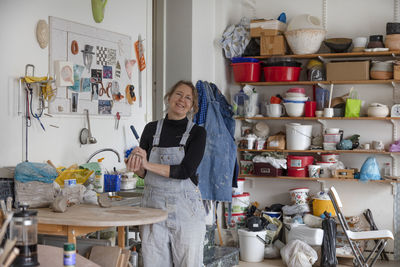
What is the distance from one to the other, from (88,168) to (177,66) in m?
1.90

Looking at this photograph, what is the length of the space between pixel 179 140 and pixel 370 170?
10.7 ft

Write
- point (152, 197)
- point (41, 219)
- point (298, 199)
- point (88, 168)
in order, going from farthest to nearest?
point (298, 199) → point (88, 168) → point (152, 197) → point (41, 219)

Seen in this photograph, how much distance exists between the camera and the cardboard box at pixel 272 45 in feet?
20.4

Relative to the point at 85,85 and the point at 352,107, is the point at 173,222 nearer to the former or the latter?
the point at 85,85

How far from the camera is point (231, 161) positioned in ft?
18.8

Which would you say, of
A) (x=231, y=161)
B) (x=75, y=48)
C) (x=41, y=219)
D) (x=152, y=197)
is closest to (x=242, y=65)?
(x=231, y=161)

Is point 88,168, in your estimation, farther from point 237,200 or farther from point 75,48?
point 237,200

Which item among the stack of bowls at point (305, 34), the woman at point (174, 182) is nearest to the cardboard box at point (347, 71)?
the stack of bowls at point (305, 34)

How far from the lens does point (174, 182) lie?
3252 millimetres

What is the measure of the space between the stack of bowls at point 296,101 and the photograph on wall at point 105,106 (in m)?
2.25

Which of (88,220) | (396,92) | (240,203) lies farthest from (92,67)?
(396,92)

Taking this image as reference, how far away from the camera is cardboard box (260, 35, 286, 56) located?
20.4 ft

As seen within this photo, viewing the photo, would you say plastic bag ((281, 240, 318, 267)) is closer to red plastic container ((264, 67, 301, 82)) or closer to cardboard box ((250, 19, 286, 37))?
red plastic container ((264, 67, 301, 82))

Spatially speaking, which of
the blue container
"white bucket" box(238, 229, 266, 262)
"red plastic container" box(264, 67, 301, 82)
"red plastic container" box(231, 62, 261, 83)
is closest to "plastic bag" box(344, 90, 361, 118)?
"red plastic container" box(264, 67, 301, 82)
